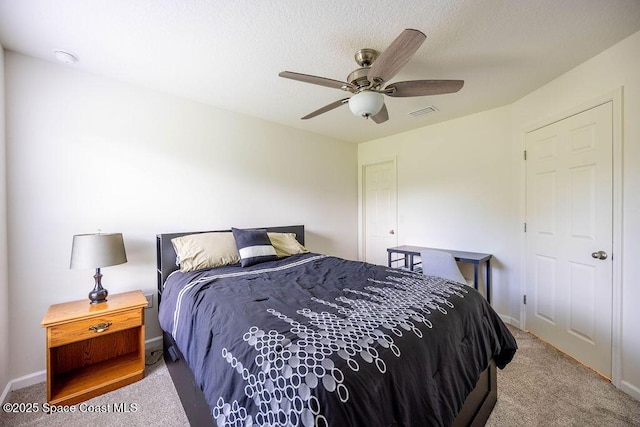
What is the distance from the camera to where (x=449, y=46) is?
1817 mm

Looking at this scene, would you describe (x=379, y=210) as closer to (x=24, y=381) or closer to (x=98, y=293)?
(x=98, y=293)

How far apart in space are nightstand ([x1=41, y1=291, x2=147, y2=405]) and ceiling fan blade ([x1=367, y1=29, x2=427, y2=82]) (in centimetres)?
235

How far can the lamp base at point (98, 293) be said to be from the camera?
1.94 m

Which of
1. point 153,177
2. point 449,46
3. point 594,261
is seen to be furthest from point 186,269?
point 594,261

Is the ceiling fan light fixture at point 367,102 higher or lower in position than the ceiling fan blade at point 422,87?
lower

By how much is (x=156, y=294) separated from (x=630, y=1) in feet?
13.0

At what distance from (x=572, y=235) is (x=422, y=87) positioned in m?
1.91

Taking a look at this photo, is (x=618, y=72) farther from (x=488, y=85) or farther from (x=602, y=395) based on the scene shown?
(x=602, y=395)

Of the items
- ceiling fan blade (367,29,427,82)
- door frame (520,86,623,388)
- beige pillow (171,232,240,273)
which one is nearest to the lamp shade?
beige pillow (171,232,240,273)

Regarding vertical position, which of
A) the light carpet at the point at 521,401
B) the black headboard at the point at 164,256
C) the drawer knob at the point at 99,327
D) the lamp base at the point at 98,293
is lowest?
the light carpet at the point at 521,401

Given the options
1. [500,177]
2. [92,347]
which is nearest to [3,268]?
[92,347]

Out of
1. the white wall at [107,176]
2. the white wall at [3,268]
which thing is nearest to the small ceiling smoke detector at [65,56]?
the white wall at [107,176]

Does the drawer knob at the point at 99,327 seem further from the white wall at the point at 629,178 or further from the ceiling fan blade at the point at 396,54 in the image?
the white wall at the point at 629,178

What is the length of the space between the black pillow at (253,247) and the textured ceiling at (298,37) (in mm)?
1406
